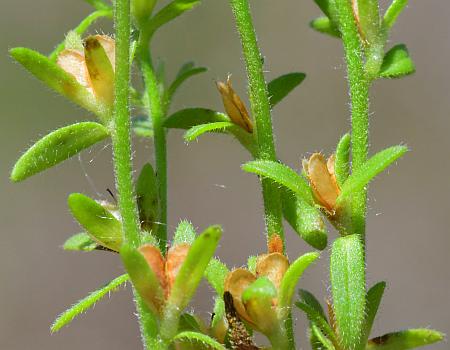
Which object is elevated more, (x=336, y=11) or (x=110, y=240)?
(x=336, y=11)

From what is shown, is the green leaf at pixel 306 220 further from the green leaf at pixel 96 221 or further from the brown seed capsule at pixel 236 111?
the green leaf at pixel 96 221

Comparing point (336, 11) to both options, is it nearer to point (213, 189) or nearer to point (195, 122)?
point (195, 122)

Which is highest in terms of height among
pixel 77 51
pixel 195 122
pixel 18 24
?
pixel 18 24

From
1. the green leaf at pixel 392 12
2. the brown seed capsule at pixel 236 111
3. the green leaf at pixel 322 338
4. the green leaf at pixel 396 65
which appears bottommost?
the green leaf at pixel 322 338

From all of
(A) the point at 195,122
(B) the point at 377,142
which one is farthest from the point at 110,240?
(B) the point at 377,142

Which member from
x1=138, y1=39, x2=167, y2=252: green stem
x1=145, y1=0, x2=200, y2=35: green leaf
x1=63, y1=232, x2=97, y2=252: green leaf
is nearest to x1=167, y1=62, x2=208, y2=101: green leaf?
x1=138, y1=39, x2=167, y2=252: green stem

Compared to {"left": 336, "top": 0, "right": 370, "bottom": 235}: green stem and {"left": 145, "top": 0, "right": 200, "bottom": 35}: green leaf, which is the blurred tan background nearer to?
{"left": 145, "top": 0, "right": 200, "bottom": 35}: green leaf

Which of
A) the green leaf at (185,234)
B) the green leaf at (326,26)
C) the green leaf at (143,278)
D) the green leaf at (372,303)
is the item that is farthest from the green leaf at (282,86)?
the green leaf at (143,278)

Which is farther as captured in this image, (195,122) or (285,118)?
(285,118)
